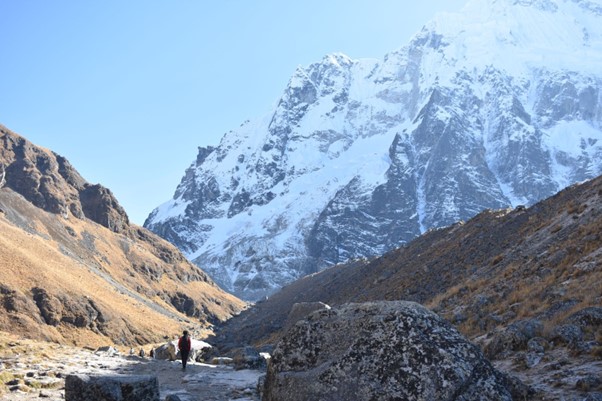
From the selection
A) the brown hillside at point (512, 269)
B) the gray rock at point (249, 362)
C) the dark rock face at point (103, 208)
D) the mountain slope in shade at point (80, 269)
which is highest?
the dark rock face at point (103, 208)

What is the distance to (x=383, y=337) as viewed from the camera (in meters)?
8.28

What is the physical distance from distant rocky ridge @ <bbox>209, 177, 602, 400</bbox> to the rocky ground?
7575mm

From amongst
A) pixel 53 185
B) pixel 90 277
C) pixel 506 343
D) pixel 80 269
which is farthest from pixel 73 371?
pixel 53 185

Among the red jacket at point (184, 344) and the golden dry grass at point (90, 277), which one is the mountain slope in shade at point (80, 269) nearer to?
the golden dry grass at point (90, 277)

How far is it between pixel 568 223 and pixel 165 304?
109 metres

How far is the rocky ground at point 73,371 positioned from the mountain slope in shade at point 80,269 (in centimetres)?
3886

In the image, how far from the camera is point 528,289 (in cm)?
2148

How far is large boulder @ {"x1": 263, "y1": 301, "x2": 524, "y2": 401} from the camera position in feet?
Answer: 25.1

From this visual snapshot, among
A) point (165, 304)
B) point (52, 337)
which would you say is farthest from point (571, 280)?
point (165, 304)

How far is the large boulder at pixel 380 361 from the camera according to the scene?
764 centimetres

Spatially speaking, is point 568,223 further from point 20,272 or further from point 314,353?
point 20,272

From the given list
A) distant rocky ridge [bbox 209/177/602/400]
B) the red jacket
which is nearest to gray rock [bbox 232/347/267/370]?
distant rocky ridge [bbox 209/177/602/400]

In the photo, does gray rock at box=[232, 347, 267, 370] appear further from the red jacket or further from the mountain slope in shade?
the mountain slope in shade

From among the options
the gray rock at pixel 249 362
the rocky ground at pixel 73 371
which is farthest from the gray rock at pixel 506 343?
the gray rock at pixel 249 362
